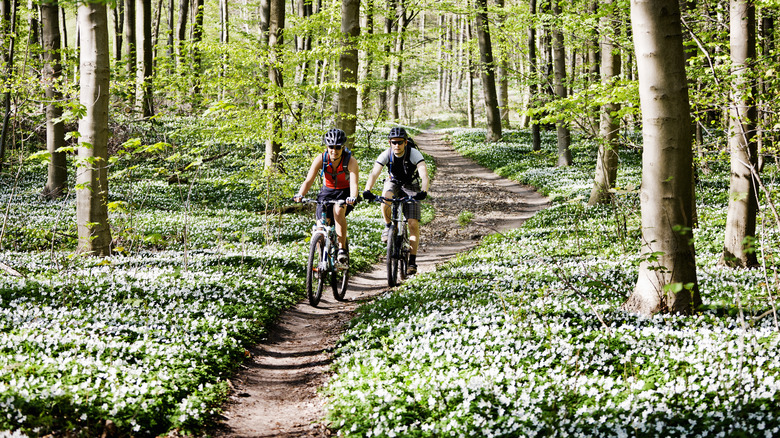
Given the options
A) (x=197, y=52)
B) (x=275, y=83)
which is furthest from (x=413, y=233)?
(x=197, y=52)

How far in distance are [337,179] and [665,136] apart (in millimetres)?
5025

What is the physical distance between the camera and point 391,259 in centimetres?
1006

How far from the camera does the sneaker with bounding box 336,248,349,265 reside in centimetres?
933

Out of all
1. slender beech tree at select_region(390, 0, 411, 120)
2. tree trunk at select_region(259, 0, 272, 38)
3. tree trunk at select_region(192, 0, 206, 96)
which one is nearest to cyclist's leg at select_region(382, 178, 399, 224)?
tree trunk at select_region(192, 0, 206, 96)

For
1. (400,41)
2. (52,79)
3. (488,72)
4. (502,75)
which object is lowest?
(52,79)

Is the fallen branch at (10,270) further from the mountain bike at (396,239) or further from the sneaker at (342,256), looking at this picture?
the mountain bike at (396,239)

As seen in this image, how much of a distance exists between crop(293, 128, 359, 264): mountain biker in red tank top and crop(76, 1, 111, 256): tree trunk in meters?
3.85

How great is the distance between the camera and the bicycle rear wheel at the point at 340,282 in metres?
9.51

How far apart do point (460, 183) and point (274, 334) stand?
18.4 m

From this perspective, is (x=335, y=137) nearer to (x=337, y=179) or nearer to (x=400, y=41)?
(x=337, y=179)

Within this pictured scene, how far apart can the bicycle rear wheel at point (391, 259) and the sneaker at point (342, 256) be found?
0.93 metres

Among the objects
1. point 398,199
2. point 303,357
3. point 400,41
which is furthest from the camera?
point 400,41

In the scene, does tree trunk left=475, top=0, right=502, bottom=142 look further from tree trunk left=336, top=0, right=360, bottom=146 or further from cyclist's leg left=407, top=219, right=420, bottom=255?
cyclist's leg left=407, top=219, right=420, bottom=255

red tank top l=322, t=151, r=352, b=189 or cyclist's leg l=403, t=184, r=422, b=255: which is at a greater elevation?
red tank top l=322, t=151, r=352, b=189
